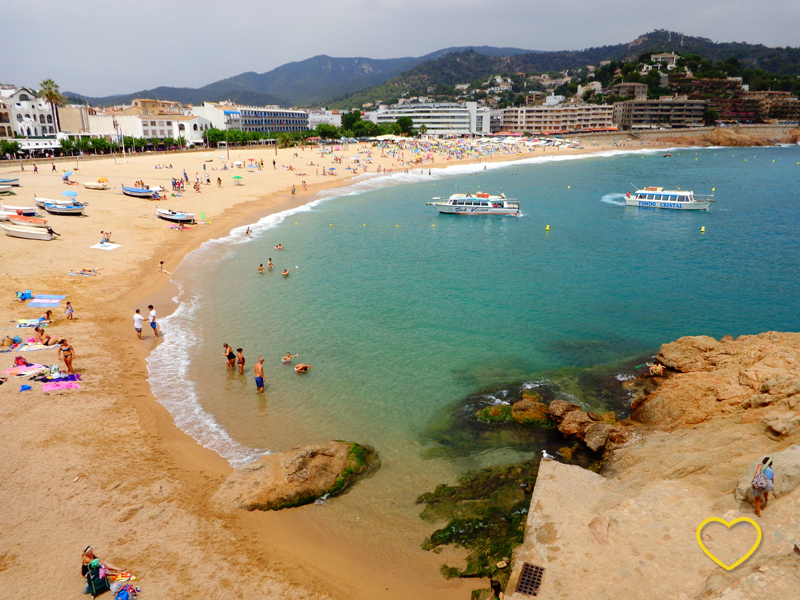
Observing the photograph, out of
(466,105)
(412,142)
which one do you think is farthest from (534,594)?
(466,105)

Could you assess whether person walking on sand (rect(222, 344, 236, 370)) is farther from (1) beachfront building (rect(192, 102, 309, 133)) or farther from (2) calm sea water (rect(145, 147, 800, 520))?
(1) beachfront building (rect(192, 102, 309, 133))

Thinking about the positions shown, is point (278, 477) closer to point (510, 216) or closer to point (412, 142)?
point (510, 216)

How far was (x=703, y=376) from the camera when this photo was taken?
15719 mm

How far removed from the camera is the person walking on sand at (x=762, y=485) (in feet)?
28.2

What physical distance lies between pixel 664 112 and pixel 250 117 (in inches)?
5406

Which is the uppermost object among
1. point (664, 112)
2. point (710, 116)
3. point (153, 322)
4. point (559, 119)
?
point (664, 112)

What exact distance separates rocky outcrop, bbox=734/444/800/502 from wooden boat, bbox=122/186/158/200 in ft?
162

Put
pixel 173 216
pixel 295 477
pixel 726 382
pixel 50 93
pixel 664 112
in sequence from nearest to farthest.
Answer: pixel 295 477
pixel 726 382
pixel 173 216
pixel 50 93
pixel 664 112

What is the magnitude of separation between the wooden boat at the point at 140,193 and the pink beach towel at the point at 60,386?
3492 cm

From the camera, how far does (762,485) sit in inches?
337

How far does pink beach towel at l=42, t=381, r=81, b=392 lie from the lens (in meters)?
15.4

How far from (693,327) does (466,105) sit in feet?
550

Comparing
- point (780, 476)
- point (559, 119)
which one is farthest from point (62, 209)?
point (559, 119)

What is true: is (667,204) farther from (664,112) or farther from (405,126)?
(664,112)
